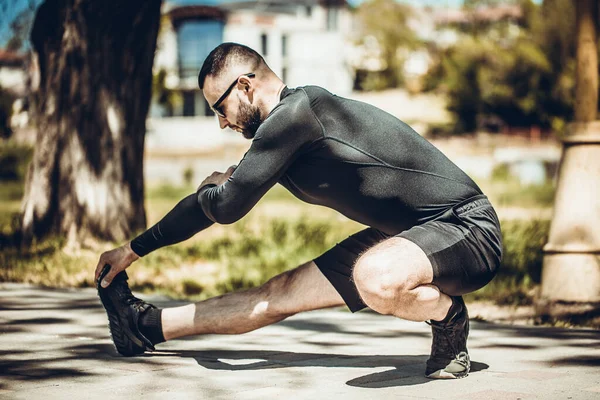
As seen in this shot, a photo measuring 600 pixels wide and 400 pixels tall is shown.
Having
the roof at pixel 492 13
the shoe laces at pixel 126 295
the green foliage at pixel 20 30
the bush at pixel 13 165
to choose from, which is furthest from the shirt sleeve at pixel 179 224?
the roof at pixel 492 13

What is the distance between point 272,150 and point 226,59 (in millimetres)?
494

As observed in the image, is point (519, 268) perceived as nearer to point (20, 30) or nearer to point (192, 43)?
point (20, 30)

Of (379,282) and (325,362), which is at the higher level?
(379,282)

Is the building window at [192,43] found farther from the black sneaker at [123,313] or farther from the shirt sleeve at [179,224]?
the shirt sleeve at [179,224]

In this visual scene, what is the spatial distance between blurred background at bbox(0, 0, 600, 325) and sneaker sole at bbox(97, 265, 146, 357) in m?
2.61

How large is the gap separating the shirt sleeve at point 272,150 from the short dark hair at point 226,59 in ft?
0.90

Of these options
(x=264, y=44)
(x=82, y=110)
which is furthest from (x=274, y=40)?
(x=82, y=110)

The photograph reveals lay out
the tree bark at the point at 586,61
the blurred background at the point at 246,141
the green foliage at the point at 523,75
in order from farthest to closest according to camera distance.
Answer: the green foliage at the point at 523,75
the blurred background at the point at 246,141
the tree bark at the point at 586,61

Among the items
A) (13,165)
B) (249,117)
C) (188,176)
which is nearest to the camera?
(249,117)

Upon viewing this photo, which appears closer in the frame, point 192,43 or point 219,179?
point 219,179

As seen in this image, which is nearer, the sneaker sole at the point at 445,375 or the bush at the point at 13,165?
the sneaker sole at the point at 445,375

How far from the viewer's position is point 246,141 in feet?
186

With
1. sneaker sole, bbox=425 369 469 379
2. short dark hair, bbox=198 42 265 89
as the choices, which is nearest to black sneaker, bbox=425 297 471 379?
sneaker sole, bbox=425 369 469 379

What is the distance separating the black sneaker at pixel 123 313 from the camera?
448 centimetres
